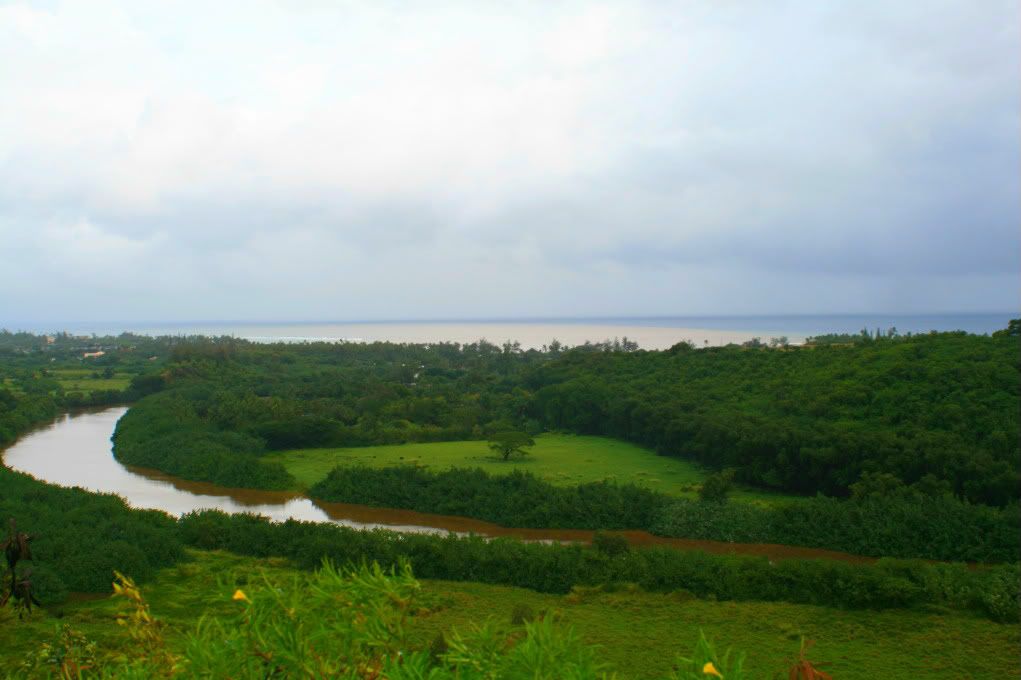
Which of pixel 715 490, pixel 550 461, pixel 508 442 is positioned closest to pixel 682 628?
pixel 715 490

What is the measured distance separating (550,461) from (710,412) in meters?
5.76

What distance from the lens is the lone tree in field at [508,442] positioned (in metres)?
25.7

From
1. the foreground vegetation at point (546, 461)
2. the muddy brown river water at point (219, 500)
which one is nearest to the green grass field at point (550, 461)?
the foreground vegetation at point (546, 461)

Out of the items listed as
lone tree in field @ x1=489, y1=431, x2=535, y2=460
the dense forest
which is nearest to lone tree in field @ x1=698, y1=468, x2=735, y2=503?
the dense forest

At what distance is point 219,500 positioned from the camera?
23547 mm

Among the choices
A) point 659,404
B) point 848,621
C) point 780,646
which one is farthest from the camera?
point 659,404

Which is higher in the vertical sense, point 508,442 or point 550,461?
point 508,442

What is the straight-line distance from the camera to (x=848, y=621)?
1164 cm

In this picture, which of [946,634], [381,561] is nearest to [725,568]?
[946,634]

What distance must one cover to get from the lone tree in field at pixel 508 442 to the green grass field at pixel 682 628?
11883 millimetres

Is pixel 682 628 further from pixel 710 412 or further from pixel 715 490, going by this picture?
pixel 710 412

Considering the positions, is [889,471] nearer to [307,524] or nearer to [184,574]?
[307,524]

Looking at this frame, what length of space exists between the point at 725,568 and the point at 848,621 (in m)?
2.24

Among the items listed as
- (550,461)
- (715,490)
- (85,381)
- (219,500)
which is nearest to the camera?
(715,490)
